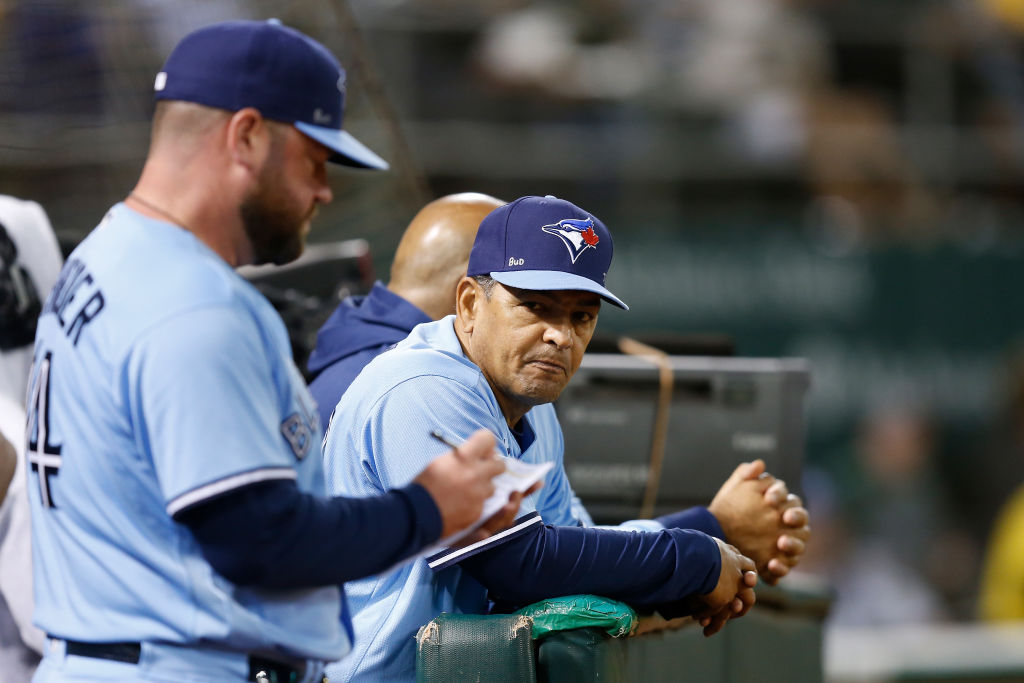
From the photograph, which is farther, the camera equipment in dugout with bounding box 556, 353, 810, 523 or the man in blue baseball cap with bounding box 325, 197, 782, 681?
the camera equipment in dugout with bounding box 556, 353, 810, 523

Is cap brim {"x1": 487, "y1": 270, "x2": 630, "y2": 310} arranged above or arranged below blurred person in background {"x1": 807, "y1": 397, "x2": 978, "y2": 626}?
above

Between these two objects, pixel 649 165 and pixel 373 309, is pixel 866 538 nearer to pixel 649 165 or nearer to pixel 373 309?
pixel 649 165

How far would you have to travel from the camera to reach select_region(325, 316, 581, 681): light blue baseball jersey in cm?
245

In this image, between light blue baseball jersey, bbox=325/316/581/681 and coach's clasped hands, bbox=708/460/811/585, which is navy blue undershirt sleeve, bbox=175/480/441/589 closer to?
light blue baseball jersey, bbox=325/316/581/681

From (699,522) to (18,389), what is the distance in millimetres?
1709

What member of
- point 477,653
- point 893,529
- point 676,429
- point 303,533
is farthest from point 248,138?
point 893,529

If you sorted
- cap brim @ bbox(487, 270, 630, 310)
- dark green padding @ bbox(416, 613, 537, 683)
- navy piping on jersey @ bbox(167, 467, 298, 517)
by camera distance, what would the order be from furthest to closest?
cap brim @ bbox(487, 270, 630, 310), dark green padding @ bbox(416, 613, 537, 683), navy piping on jersey @ bbox(167, 467, 298, 517)

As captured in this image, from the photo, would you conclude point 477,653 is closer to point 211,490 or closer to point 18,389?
point 211,490

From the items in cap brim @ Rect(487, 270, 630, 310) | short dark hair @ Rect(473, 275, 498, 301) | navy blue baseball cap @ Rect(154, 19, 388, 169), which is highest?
navy blue baseball cap @ Rect(154, 19, 388, 169)

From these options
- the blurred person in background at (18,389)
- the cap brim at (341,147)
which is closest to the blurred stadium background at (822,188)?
the blurred person in background at (18,389)

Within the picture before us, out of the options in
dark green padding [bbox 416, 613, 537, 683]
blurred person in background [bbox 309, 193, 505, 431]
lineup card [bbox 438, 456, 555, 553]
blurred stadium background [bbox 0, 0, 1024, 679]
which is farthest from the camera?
blurred stadium background [bbox 0, 0, 1024, 679]

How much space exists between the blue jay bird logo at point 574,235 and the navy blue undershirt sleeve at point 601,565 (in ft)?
1.72

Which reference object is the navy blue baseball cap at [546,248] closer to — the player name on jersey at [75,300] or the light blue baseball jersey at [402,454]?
the light blue baseball jersey at [402,454]

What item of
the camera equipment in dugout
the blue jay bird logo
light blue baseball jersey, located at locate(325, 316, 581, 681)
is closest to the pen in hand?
light blue baseball jersey, located at locate(325, 316, 581, 681)
